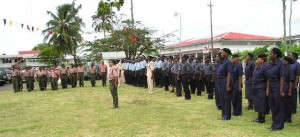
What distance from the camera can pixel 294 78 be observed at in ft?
29.3

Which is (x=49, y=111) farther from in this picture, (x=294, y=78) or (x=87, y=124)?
(x=294, y=78)

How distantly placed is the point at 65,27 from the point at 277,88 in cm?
4397

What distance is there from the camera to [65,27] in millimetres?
48906

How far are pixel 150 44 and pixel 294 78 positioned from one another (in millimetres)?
25830

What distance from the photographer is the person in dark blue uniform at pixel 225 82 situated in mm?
9039

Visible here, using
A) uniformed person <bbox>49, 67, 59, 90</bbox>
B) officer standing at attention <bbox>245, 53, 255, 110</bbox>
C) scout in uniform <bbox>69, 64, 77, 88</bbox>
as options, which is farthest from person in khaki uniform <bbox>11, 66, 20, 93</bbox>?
officer standing at attention <bbox>245, 53, 255, 110</bbox>

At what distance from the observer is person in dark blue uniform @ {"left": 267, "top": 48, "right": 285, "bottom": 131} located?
775 cm

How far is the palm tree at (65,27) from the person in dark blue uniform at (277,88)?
139 feet

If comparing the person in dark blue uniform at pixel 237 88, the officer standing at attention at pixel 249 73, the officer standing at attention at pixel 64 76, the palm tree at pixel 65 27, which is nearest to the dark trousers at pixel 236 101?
the person in dark blue uniform at pixel 237 88

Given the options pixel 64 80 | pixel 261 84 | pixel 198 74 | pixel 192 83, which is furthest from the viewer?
pixel 64 80

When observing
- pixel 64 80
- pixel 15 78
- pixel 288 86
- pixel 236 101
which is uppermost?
pixel 288 86

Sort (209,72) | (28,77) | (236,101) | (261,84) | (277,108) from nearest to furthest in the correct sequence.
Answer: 1. (277,108)
2. (261,84)
3. (236,101)
4. (209,72)
5. (28,77)

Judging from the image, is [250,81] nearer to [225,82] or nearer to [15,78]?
[225,82]

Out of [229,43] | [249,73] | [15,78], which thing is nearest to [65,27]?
[229,43]
